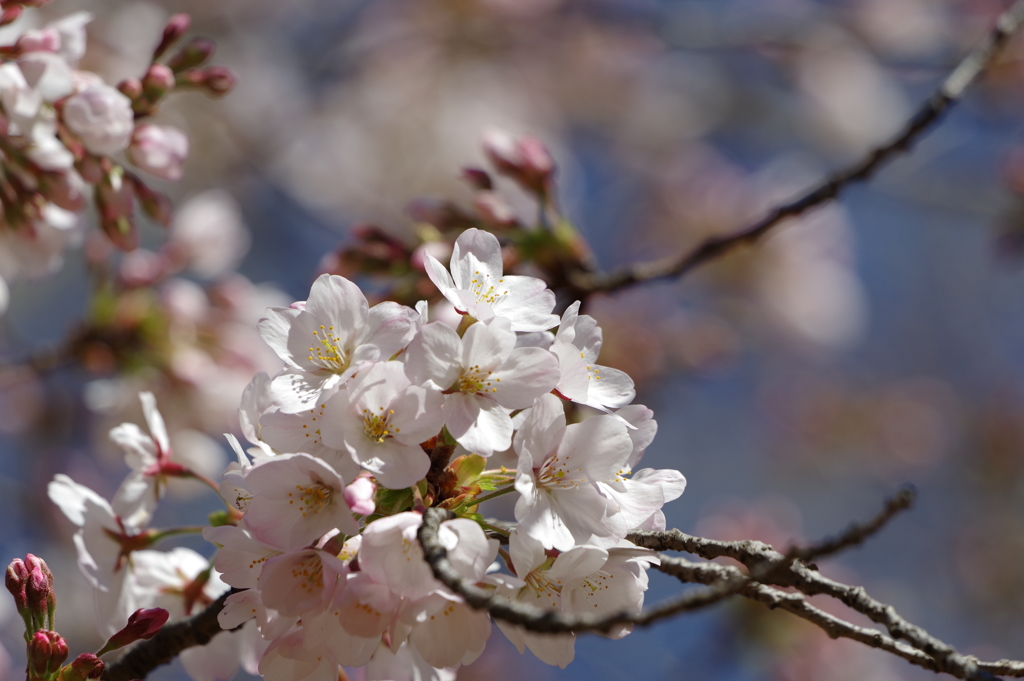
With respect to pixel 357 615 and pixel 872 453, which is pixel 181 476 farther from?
pixel 872 453

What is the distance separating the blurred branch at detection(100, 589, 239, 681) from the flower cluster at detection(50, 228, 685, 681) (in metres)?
0.18

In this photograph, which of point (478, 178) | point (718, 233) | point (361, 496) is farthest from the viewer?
point (718, 233)

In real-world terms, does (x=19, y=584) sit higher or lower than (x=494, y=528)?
lower

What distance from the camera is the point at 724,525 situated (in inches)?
147

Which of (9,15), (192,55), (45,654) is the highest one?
(9,15)

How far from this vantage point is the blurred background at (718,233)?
172 inches

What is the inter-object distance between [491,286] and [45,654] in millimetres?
857

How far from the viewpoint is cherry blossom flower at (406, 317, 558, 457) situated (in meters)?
1.11

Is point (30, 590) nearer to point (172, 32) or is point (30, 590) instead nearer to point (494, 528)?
point (494, 528)

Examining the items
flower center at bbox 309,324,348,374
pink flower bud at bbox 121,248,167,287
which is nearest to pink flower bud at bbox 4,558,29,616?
flower center at bbox 309,324,348,374

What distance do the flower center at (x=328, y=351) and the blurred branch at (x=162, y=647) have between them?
0.47m

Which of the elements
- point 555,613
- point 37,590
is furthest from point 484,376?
point 37,590

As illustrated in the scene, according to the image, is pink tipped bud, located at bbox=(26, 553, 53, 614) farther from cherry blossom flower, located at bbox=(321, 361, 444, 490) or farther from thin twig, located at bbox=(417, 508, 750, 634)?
thin twig, located at bbox=(417, 508, 750, 634)

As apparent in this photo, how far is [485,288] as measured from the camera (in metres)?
1.30
